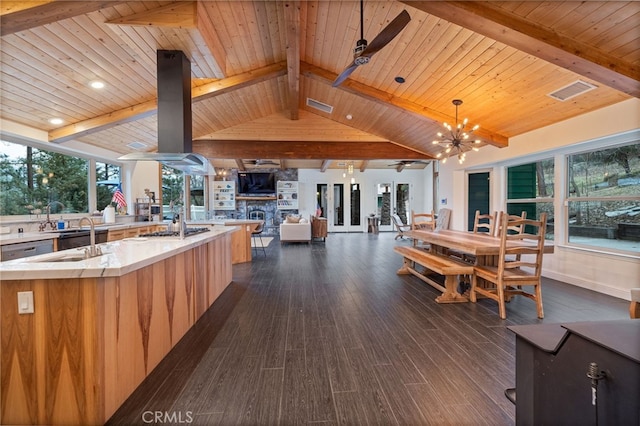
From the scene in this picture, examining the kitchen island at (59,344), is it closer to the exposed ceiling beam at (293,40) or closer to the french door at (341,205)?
the exposed ceiling beam at (293,40)

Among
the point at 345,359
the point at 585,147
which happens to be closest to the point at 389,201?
the point at 585,147

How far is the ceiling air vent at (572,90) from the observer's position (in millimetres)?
3453

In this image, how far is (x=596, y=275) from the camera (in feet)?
13.2

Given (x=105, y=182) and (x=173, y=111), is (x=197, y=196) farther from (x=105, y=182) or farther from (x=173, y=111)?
(x=173, y=111)

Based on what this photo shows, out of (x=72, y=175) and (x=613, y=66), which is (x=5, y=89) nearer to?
(x=72, y=175)

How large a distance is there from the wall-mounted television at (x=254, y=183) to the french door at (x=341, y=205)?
2.12m

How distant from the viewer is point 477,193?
268 inches

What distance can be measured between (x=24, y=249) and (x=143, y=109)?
2.61 m

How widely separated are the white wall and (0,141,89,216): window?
7815 mm

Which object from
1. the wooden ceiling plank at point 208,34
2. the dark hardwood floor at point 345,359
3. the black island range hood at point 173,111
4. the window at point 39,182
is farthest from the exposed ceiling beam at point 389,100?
the window at point 39,182

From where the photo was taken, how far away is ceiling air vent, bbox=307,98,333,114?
6617 mm

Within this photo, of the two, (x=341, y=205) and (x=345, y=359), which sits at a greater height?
(x=341, y=205)

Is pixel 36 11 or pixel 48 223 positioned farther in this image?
pixel 48 223

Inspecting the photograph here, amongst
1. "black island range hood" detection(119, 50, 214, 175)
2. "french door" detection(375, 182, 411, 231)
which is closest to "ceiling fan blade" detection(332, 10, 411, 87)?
"black island range hood" detection(119, 50, 214, 175)
